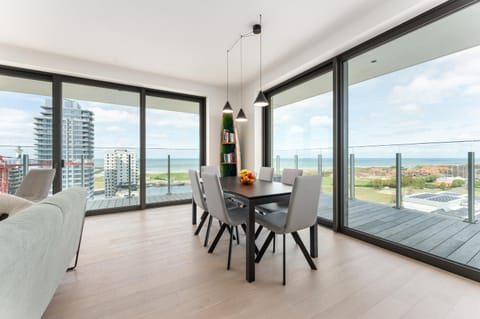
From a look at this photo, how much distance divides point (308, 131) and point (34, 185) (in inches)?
157

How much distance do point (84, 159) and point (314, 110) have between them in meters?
4.15

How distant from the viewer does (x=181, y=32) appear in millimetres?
2732

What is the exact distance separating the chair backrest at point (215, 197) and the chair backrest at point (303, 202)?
1.93ft

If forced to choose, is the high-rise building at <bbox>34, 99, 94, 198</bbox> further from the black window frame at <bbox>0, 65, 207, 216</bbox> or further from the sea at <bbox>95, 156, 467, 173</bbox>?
the sea at <bbox>95, 156, 467, 173</bbox>

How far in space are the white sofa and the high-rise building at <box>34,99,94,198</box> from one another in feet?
9.33

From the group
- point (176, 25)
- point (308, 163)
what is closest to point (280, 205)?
point (308, 163)

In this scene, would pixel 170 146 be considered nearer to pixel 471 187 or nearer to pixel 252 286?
pixel 252 286

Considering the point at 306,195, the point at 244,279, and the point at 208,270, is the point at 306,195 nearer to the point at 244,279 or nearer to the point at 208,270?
the point at 244,279

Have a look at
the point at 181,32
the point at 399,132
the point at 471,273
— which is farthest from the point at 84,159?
the point at 471,273

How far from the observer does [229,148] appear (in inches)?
190

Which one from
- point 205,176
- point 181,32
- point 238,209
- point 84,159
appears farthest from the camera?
point 84,159

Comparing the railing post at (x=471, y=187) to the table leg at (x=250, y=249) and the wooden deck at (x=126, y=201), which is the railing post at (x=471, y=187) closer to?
the table leg at (x=250, y=249)

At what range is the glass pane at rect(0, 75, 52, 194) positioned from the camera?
3.21 meters

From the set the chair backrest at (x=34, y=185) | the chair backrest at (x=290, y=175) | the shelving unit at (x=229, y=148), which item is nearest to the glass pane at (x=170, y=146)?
the shelving unit at (x=229, y=148)
